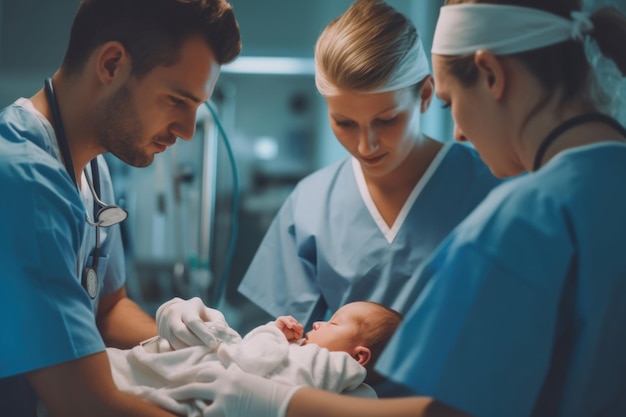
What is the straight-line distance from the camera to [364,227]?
197 cm

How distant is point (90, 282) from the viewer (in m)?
1.53

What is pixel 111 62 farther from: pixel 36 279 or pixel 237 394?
pixel 237 394

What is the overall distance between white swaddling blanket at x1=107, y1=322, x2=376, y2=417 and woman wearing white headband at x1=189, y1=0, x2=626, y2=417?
0.16 m

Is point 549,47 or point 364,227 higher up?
point 549,47

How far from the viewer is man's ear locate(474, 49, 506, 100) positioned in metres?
1.17

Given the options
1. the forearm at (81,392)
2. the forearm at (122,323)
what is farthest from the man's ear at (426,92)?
the forearm at (81,392)

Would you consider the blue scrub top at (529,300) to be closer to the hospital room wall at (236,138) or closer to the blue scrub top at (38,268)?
the blue scrub top at (38,268)

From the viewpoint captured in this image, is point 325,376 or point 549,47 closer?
point 549,47

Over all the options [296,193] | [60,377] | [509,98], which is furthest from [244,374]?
[296,193]

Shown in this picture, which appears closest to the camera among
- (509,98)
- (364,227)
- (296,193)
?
(509,98)

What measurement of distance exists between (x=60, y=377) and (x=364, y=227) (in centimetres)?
95

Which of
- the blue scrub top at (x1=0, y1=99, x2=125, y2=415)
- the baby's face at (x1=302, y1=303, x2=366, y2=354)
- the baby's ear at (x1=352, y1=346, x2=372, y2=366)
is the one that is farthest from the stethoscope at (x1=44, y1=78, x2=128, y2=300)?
the baby's ear at (x1=352, y1=346, x2=372, y2=366)

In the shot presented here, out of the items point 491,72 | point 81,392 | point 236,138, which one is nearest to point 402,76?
point 491,72

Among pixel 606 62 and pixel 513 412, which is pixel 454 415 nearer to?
pixel 513 412
